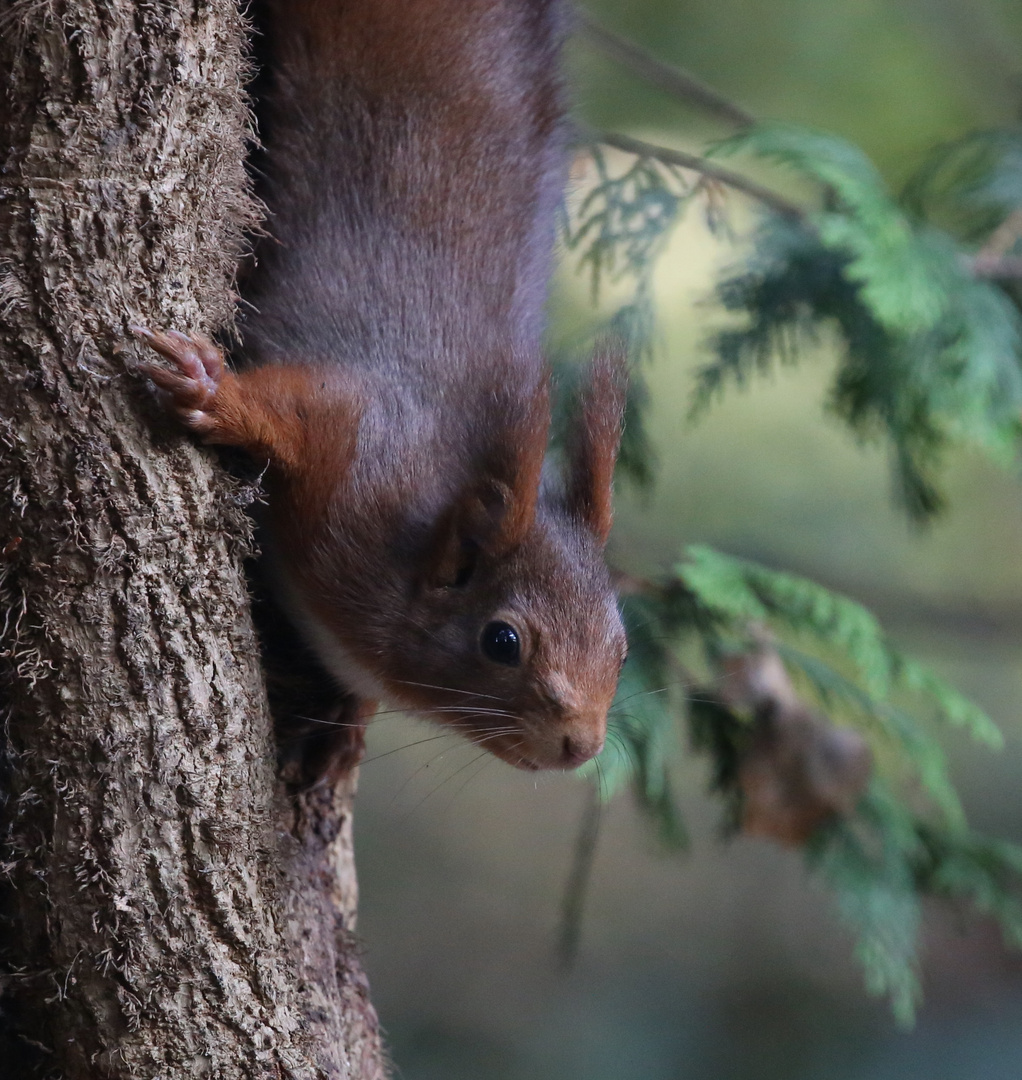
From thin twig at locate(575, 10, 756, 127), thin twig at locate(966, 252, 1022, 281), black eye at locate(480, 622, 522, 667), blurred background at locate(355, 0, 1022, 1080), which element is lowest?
blurred background at locate(355, 0, 1022, 1080)

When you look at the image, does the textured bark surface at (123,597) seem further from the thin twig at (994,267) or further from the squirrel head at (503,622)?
the thin twig at (994,267)

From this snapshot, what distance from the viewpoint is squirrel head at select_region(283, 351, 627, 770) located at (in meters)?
1.31

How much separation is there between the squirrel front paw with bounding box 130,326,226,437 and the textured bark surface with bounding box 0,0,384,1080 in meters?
0.02

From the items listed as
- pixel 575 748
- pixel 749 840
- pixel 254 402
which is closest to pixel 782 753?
pixel 575 748

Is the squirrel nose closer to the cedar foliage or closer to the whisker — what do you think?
the whisker

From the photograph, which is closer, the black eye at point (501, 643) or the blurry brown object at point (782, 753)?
the black eye at point (501, 643)

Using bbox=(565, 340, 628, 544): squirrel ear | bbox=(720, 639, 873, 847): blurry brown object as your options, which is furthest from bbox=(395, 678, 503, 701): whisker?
bbox=(720, 639, 873, 847): blurry brown object

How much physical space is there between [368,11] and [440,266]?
0.38 meters

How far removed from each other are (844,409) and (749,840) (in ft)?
6.49

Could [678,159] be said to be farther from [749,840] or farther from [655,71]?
[749,840]

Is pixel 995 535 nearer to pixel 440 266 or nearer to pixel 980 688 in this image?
pixel 980 688

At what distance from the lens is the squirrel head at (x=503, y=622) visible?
1314mm

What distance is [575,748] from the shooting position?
1.30 meters

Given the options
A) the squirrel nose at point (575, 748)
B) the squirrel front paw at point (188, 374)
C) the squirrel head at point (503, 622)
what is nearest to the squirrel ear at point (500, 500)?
the squirrel head at point (503, 622)
